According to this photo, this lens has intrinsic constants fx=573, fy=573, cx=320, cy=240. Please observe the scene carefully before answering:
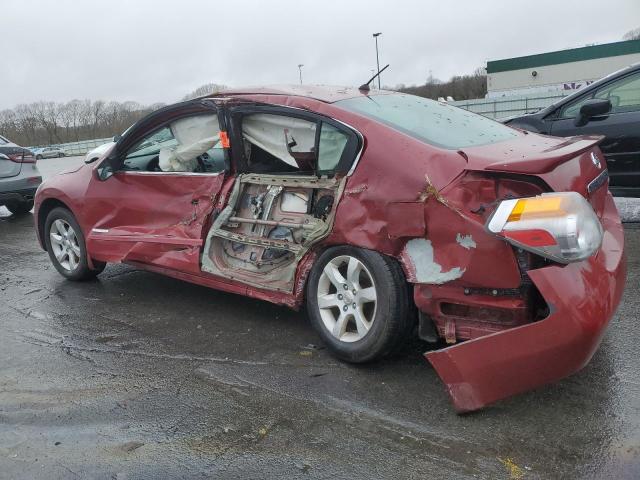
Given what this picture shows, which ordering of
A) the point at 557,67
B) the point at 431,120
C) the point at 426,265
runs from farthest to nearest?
the point at 557,67 < the point at 431,120 < the point at 426,265

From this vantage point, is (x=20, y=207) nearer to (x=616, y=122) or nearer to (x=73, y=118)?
(x=616, y=122)

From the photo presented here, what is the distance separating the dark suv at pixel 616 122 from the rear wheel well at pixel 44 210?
5044 millimetres

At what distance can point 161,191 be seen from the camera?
4320mm

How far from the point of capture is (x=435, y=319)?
116 inches

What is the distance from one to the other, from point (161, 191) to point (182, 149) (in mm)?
355

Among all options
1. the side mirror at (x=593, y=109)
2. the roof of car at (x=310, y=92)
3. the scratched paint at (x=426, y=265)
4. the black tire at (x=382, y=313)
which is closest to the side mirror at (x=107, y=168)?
the roof of car at (x=310, y=92)

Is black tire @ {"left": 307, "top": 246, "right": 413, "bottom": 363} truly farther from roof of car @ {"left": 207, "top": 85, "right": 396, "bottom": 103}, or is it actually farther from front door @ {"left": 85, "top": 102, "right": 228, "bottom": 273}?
front door @ {"left": 85, "top": 102, "right": 228, "bottom": 273}

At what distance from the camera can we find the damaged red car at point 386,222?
254cm

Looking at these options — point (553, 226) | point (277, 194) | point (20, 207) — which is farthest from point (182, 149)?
point (20, 207)

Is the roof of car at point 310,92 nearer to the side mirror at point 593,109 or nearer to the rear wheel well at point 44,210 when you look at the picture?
the rear wheel well at point 44,210

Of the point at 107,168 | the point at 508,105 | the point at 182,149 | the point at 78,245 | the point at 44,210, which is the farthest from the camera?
the point at 508,105

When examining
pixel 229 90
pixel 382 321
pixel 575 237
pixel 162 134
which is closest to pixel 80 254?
pixel 162 134

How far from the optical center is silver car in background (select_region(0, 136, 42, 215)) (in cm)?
849

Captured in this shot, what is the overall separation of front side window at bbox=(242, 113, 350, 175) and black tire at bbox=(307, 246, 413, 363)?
59 centimetres
